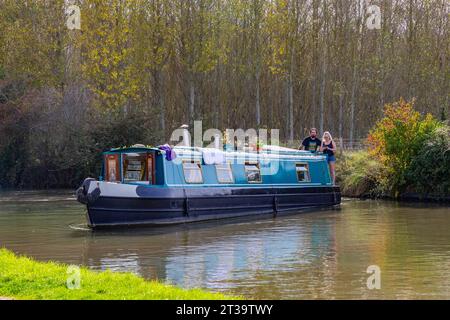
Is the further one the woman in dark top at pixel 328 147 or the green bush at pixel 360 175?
the green bush at pixel 360 175

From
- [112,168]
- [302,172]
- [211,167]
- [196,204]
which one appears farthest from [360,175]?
[112,168]

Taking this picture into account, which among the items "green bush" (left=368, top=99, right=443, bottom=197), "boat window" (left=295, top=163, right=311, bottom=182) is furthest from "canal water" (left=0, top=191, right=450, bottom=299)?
"green bush" (left=368, top=99, right=443, bottom=197)

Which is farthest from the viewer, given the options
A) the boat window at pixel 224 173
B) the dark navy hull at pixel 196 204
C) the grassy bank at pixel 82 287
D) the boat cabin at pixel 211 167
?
the boat window at pixel 224 173

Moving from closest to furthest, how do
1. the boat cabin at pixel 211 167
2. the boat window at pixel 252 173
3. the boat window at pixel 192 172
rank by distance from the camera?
1. the boat cabin at pixel 211 167
2. the boat window at pixel 192 172
3. the boat window at pixel 252 173

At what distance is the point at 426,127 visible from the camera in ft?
92.5

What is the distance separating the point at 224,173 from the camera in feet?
73.6

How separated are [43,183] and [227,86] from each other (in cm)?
1270

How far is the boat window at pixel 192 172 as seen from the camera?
69.1 ft

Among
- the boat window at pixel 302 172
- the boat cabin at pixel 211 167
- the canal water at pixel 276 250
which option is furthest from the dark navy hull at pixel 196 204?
the canal water at pixel 276 250

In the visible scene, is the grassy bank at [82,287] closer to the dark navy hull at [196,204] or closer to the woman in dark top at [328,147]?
the dark navy hull at [196,204]

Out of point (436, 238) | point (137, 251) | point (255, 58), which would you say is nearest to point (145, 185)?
point (137, 251)

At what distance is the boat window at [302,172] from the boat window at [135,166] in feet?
20.8

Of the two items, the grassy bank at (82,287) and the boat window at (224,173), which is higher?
the boat window at (224,173)
